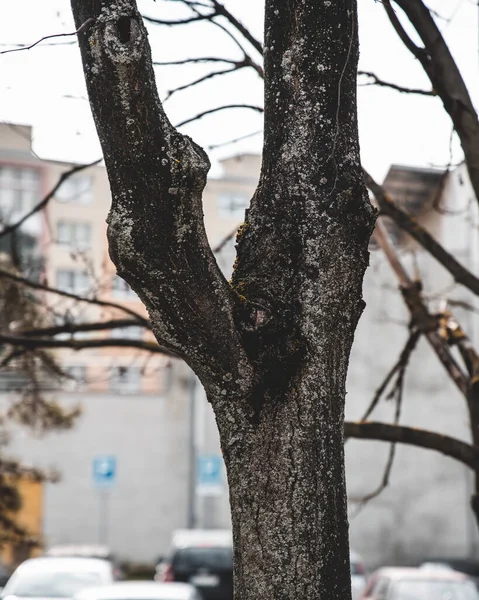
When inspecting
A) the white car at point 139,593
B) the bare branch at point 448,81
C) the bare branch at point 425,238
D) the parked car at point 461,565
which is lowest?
the parked car at point 461,565

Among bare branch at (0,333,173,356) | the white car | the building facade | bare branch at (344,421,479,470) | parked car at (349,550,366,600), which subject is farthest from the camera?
the building facade

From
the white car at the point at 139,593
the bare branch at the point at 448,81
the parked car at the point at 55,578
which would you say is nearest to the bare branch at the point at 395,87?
the bare branch at the point at 448,81

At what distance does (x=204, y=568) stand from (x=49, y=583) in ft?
17.9

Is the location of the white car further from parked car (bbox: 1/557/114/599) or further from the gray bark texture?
the gray bark texture

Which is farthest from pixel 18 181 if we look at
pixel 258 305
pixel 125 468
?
pixel 258 305

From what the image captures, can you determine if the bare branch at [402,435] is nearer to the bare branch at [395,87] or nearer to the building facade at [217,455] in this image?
→ the bare branch at [395,87]

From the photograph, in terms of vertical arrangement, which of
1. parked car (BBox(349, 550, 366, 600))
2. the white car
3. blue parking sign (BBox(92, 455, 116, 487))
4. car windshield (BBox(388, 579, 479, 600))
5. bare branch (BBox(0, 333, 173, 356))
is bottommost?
parked car (BBox(349, 550, 366, 600))

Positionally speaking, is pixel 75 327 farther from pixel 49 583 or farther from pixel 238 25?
pixel 49 583

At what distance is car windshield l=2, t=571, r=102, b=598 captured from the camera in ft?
45.0

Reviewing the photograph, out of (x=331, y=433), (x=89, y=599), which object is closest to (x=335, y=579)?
(x=331, y=433)

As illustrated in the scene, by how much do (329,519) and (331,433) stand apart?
30 centimetres

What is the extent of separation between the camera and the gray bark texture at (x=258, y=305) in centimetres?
382

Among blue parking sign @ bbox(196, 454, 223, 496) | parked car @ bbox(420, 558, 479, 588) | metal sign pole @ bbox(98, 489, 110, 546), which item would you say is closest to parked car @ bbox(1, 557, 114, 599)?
blue parking sign @ bbox(196, 454, 223, 496)

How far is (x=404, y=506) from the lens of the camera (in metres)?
27.2
